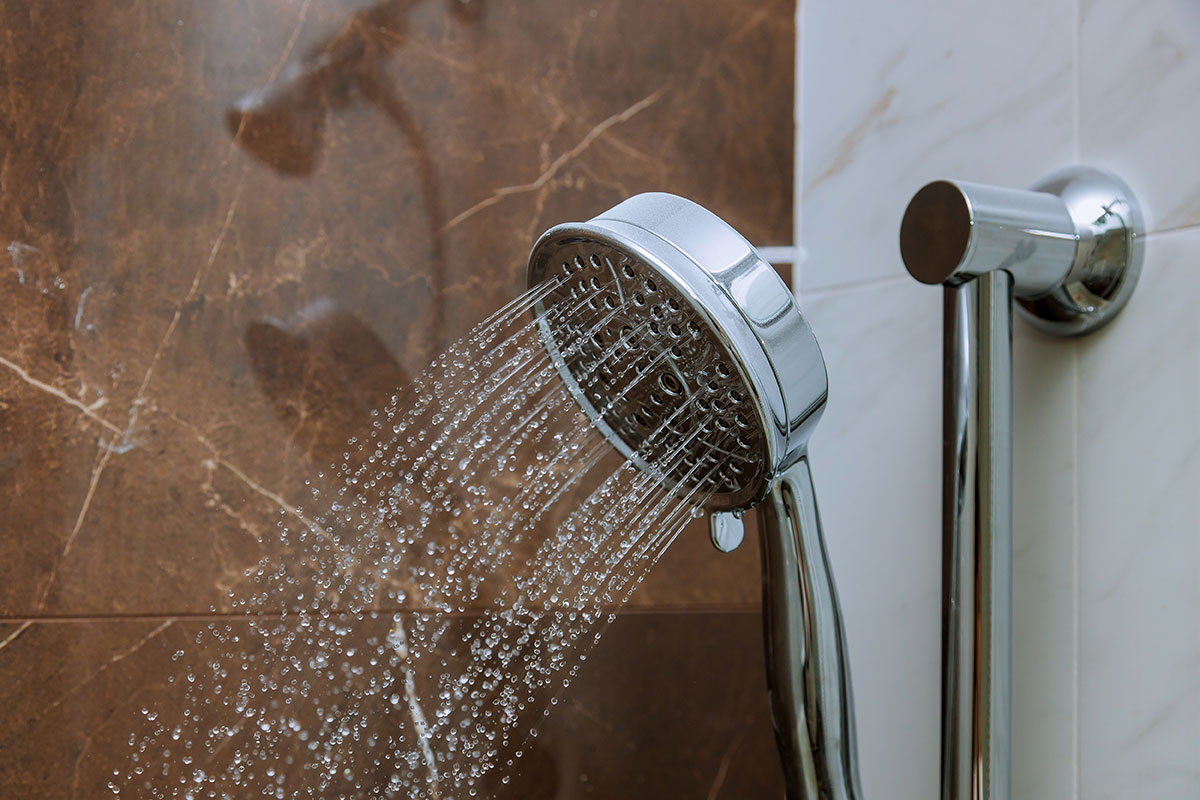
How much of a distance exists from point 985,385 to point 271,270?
0.49 metres

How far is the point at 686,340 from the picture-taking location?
47cm

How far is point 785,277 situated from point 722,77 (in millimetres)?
180

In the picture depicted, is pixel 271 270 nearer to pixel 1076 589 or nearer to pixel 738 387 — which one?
pixel 738 387

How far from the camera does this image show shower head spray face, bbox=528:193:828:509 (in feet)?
1.48

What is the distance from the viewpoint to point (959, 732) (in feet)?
1.73

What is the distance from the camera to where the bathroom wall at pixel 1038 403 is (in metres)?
0.52

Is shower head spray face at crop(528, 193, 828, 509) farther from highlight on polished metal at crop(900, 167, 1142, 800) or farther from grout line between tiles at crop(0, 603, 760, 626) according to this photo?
grout line between tiles at crop(0, 603, 760, 626)

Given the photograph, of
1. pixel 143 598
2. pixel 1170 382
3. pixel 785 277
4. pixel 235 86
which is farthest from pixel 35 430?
pixel 1170 382

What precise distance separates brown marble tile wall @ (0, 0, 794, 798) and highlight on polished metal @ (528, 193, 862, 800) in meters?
0.25

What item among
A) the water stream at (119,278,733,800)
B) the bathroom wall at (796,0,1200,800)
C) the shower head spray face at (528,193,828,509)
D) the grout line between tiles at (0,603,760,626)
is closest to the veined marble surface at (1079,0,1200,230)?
the bathroom wall at (796,0,1200,800)

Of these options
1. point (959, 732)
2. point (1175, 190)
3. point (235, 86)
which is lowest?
point (959, 732)

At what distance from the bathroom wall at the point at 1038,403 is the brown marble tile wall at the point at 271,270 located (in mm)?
120

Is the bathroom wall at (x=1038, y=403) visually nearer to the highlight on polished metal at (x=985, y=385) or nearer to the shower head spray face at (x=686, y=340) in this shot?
the highlight on polished metal at (x=985, y=385)

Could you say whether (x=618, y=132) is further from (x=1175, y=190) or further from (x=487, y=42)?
(x=1175, y=190)
